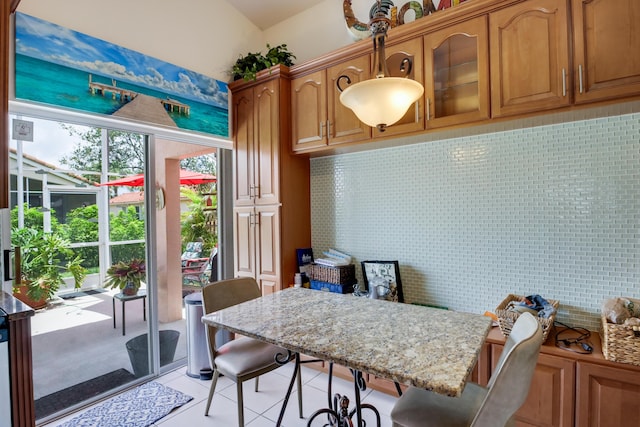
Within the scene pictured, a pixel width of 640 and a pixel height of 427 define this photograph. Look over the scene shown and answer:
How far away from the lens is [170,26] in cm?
270

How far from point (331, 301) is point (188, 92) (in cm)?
220

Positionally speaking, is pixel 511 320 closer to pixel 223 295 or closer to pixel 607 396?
pixel 607 396

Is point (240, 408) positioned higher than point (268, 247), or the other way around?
point (268, 247)

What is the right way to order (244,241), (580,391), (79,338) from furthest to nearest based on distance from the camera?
(244,241), (79,338), (580,391)

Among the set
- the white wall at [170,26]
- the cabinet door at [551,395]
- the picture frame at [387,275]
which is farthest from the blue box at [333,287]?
the white wall at [170,26]

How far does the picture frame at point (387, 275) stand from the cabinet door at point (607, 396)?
118 cm

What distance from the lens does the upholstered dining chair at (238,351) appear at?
1.79 m

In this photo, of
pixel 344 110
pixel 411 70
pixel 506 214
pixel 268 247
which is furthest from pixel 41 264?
pixel 506 214

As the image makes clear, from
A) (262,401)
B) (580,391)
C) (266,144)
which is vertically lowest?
(262,401)

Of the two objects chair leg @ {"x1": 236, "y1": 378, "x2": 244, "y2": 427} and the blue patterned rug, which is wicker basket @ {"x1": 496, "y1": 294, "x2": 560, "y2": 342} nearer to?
chair leg @ {"x1": 236, "y1": 378, "x2": 244, "y2": 427}

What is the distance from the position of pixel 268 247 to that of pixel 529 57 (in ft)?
7.55

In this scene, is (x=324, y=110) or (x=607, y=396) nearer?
(x=607, y=396)

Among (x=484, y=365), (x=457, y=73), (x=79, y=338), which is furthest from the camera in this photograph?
(x=79, y=338)

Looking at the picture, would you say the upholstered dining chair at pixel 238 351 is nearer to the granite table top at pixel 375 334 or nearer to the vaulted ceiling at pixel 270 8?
the granite table top at pixel 375 334
